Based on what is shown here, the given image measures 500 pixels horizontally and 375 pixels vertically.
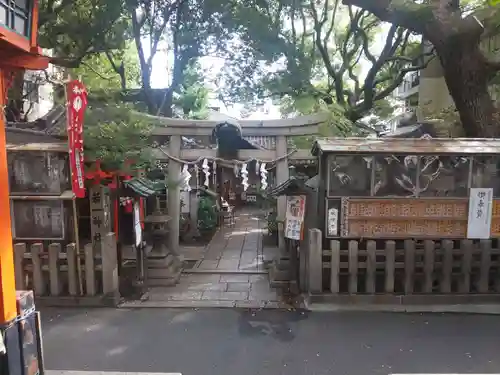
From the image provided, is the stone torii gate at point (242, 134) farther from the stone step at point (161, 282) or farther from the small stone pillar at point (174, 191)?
the stone step at point (161, 282)

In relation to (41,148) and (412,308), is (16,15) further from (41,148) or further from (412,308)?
(412,308)

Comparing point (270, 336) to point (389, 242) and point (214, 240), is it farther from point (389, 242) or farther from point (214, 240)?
point (214, 240)

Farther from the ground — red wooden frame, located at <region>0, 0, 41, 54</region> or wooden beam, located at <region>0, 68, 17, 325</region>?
red wooden frame, located at <region>0, 0, 41, 54</region>

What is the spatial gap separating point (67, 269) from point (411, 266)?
6224mm

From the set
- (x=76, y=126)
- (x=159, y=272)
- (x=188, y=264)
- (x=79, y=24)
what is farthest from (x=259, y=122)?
(x=79, y=24)

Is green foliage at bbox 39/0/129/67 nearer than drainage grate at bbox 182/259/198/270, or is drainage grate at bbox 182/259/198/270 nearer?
drainage grate at bbox 182/259/198/270

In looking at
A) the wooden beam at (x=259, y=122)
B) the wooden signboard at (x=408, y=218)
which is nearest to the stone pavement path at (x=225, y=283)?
the wooden signboard at (x=408, y=218)

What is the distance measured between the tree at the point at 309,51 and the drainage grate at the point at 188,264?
8862 millimetres

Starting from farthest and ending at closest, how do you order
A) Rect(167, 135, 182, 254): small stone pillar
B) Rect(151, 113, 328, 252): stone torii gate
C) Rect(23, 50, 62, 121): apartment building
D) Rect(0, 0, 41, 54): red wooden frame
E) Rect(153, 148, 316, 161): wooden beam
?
Rect(23, 50, 62, 121): apartment building < Rect(167, 135, 182, 254): small stone pillar < Rect(153, 148, 316, 161): wooden beam < Rect(151, 113, 328, 252): stone torii gate < Rect(0, 0, 41, 54): red wooden frame

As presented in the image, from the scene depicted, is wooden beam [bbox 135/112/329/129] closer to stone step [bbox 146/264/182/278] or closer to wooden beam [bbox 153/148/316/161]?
wooden beam [bbox 153/148/316/161]

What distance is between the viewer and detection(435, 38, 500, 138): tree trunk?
877cm

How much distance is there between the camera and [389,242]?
723 cm

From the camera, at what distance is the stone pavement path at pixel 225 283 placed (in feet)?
24.8

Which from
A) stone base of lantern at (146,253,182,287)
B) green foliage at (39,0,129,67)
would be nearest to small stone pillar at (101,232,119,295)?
stone base of lantern at (146,253,182,287)
